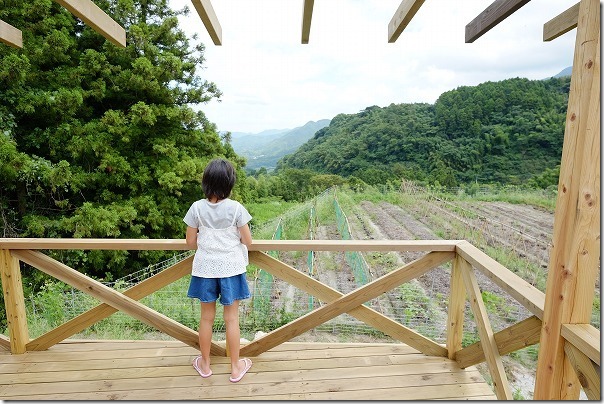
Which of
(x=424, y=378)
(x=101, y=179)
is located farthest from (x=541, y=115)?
(x=424, y=378)

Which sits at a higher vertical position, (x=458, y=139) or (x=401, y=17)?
(x=401, y=17)

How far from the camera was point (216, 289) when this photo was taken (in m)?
1.60

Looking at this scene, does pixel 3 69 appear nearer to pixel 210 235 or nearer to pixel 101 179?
pixel 101 179

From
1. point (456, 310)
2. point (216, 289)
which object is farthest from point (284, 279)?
point (456, 310)

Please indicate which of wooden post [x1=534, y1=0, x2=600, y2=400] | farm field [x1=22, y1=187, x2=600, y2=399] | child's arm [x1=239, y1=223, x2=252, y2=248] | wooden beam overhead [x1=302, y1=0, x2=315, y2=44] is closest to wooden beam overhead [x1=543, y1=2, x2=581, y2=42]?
wooden post [x1=534, y1=0, x2=600, y2=400]

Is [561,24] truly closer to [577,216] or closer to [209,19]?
[577,216]

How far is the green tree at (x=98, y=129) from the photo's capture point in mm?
5961

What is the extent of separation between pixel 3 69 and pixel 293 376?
20.9 ft

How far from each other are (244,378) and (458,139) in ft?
83.5

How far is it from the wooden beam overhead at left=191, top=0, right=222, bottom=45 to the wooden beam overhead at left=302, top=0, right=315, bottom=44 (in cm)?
35

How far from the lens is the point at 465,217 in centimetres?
1238

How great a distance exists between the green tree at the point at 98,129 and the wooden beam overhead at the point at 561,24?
6.39 meters

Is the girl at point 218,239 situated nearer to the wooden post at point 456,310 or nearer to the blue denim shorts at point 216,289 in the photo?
the blue denim shorts at point 216,289

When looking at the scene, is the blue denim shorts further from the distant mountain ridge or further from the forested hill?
the distant mountain ridge
